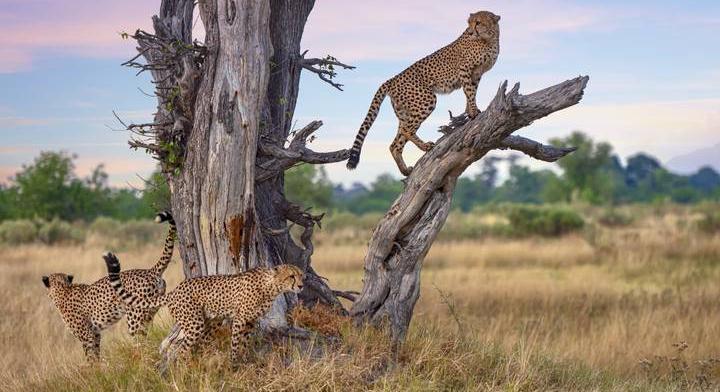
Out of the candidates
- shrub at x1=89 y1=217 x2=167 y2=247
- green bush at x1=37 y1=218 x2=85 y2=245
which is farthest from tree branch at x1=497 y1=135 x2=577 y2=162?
green bush at x1=37 y1=218 x2=85 y2=245

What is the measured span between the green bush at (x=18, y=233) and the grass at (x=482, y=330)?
2.17 meters

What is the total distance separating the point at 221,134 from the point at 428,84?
191 centimetres

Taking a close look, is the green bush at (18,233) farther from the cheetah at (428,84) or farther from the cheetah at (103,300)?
the cheetah at (428,84)

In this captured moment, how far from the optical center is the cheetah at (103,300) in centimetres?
736

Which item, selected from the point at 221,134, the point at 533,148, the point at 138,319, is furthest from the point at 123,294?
the point at 533,148

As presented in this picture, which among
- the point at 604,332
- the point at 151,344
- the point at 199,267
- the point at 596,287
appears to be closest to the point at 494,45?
the point at 199,267

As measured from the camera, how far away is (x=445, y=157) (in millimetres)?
7758

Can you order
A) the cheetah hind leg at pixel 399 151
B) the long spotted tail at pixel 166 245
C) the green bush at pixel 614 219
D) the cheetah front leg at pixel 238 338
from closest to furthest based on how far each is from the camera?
1. the cheetah front leg at pixel 238 338
2. the long spotted tail at pixel 166 245
3. the cheetah hind leg at pixel 399 151
4. the green bush at pixel 614 219

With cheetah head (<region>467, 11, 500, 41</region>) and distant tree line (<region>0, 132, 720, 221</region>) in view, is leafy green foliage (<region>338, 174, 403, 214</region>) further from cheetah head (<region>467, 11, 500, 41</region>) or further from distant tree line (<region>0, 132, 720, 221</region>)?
cheetah head (<region>467, 11, 500, 41</region>)

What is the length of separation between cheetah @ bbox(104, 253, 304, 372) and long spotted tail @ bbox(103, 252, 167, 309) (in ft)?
1.20

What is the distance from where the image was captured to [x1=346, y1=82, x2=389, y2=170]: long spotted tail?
7.78 meters

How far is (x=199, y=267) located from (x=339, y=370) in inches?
64.5

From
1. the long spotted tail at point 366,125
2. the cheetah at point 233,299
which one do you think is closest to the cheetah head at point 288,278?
the cheetah at point 233,299

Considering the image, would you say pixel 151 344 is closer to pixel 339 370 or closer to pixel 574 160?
pixel 339 370
